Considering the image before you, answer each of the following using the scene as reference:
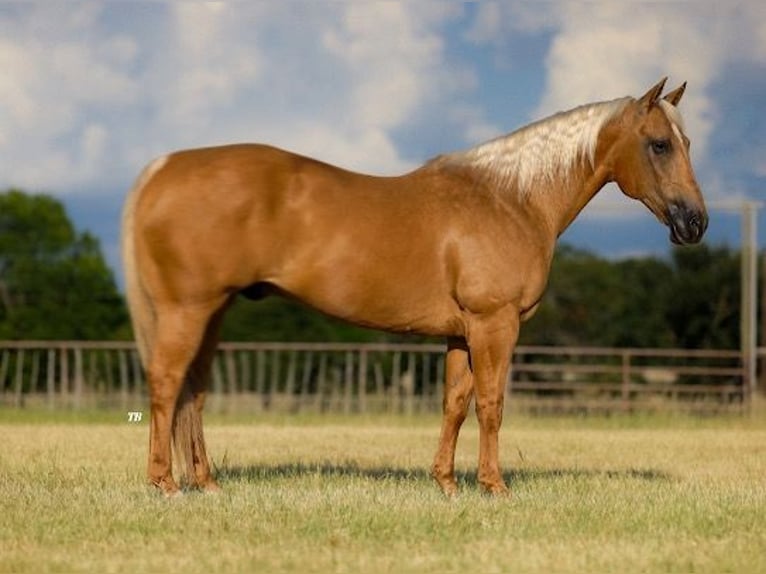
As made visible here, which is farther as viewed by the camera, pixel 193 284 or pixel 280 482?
pixel 280 482

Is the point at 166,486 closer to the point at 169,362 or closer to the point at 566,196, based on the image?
the point at 169,362

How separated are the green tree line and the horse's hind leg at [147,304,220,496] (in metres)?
19.0

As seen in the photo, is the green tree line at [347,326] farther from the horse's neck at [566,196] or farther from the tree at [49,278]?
the horse's neck at [566,196]

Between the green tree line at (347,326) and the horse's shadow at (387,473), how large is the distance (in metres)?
16.1

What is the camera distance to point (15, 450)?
1229cm

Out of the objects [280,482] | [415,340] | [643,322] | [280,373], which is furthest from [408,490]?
[643,322]

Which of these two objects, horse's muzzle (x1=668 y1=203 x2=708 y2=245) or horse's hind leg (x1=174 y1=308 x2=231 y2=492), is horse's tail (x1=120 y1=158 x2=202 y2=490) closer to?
horse's hind leg (x1=174 y1=308 x2=231 y2=492)

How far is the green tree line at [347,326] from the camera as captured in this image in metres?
31.4

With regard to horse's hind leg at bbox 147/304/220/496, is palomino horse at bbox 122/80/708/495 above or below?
above

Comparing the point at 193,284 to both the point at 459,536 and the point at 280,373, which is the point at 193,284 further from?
the point at 280,373

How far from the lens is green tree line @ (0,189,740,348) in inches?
1235

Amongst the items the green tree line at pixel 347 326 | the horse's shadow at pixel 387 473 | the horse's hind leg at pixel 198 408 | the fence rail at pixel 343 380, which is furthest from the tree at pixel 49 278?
the horse's hind leg at pixel 198 408

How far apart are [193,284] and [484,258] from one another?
189cm

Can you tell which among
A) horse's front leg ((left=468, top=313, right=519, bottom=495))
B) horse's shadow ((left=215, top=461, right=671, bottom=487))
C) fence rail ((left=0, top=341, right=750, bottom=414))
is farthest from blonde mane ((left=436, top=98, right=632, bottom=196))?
fence rail ((left=0, top=341, right=750, bottom=414))
